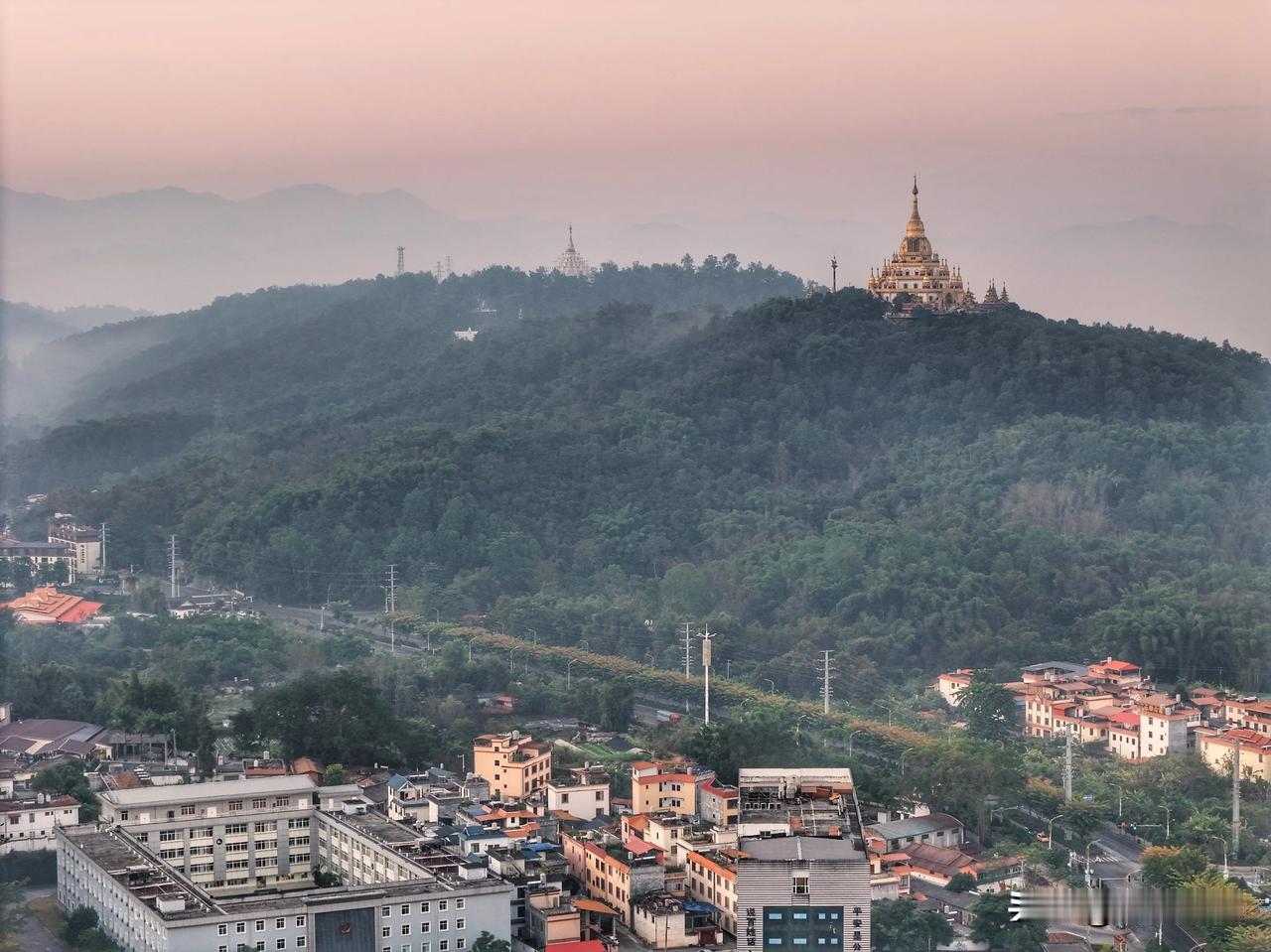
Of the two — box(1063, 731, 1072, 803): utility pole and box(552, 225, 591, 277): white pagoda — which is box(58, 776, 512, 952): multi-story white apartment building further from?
box(552, 225, 591, 277): white pagoda

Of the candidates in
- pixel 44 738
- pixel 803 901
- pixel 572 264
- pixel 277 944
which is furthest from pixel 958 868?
pixel 572 264

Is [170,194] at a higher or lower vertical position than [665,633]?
higher

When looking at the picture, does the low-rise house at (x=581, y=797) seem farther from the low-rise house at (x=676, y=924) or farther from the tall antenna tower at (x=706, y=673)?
the tall antenna tower at (x=706, y=673)

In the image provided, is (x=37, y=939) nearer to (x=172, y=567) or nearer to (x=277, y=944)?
(x=277, y=944)

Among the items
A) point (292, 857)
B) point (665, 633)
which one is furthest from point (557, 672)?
point (292, 857)

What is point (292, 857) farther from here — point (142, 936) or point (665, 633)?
point (665, 633)

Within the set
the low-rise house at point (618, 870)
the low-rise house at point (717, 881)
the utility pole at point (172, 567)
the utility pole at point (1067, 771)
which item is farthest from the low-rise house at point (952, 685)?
the utility pole at point (172, 567)
